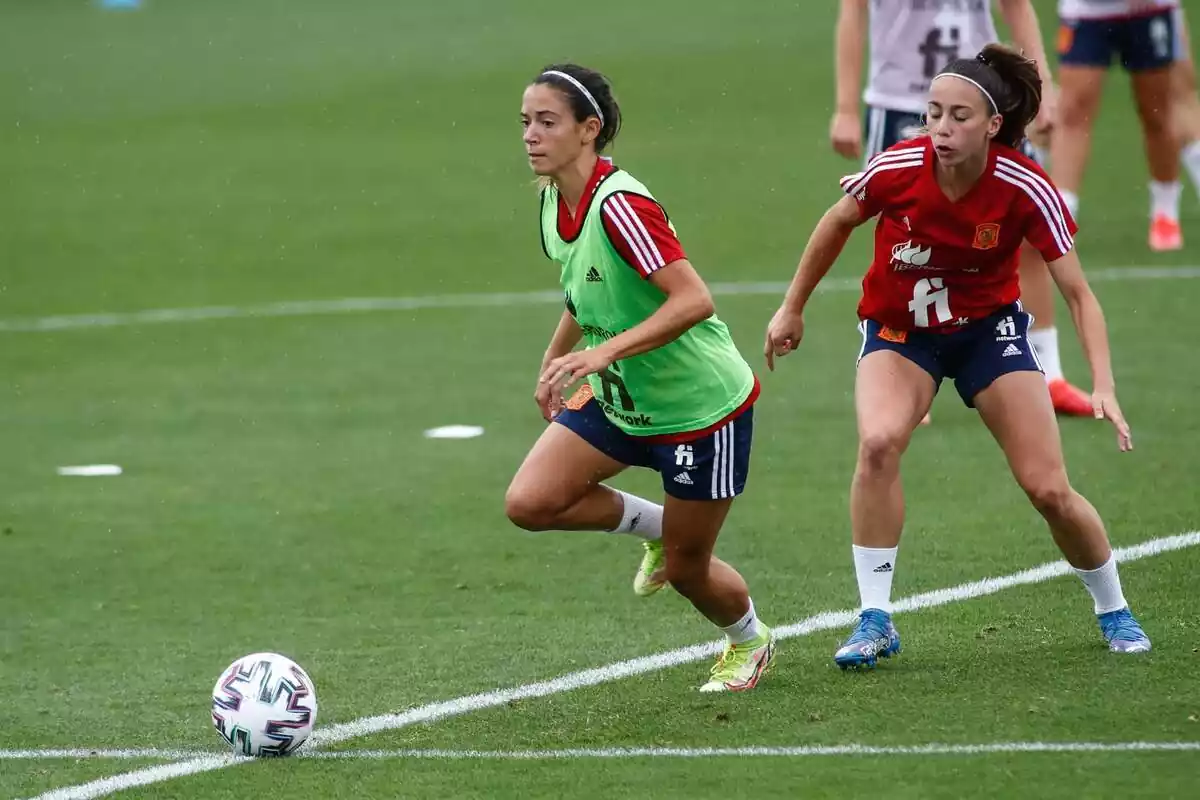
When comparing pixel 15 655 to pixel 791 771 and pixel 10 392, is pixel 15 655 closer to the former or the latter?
pixel 791 771

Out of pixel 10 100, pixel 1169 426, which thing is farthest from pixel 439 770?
pixel 10 100

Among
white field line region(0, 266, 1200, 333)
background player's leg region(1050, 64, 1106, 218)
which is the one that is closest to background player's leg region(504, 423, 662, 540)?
background player's leg region(1050, 64, 1106, 218)

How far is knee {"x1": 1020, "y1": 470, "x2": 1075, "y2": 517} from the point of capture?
6.42 metres

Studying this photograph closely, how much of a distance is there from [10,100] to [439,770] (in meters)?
21.1

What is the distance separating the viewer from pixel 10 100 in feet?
82.6

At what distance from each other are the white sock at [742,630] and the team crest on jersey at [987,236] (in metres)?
1.36

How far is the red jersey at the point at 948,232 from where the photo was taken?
256 inches

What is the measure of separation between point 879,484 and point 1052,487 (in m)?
0.55

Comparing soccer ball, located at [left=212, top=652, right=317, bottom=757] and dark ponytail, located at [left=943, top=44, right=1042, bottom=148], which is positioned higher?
dark ponytail, located at [left=943, top=44, right=1042, bottom=148]

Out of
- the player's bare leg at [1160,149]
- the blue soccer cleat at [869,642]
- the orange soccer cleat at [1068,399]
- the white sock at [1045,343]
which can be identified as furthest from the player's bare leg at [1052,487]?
the player's bare leg at [1160,149]

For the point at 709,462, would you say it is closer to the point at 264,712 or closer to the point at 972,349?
the point at 972,349

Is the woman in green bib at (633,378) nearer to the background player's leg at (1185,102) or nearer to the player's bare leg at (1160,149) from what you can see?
the player's bare leg at (1160,149)

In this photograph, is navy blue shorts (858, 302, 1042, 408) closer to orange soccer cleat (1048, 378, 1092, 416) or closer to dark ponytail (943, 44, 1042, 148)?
dark ponytail (943, 44, 1042, 148)

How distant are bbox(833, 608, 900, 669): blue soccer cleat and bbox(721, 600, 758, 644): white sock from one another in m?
0.29
